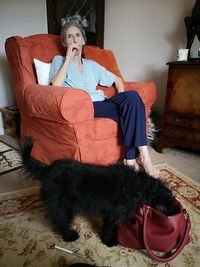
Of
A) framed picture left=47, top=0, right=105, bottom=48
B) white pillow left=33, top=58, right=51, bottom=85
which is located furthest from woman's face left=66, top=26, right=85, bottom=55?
framed picture left=47, top=0, right=105, bottom=48

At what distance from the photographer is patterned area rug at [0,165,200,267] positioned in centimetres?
91

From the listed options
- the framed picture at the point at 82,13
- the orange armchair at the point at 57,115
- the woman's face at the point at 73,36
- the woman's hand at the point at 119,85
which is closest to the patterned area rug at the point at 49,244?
the orange armchair at the point at 57,115

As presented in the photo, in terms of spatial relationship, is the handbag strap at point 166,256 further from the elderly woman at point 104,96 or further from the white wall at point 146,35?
the white wall at point 146,35

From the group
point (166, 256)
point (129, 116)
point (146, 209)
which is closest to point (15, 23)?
point (129, 116)

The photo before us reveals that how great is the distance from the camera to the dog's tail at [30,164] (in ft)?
3.22

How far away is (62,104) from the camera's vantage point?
1167mm

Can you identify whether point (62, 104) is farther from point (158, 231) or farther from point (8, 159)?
point (8, 159)

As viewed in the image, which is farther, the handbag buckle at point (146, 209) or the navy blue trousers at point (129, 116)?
the navy blue trousers at point (129, 116)

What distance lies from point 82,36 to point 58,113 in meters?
0.76

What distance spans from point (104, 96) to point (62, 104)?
61cm

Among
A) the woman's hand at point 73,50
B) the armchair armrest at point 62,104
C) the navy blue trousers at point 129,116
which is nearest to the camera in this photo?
the armchair armrest at point 62,104

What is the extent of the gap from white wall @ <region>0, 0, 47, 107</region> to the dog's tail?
165 cm

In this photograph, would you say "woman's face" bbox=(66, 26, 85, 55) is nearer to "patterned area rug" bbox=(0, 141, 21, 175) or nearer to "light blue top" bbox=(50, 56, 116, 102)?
"light blue top" bbox=(50, 56, 116, 102)

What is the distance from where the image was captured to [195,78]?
1.69 meters
